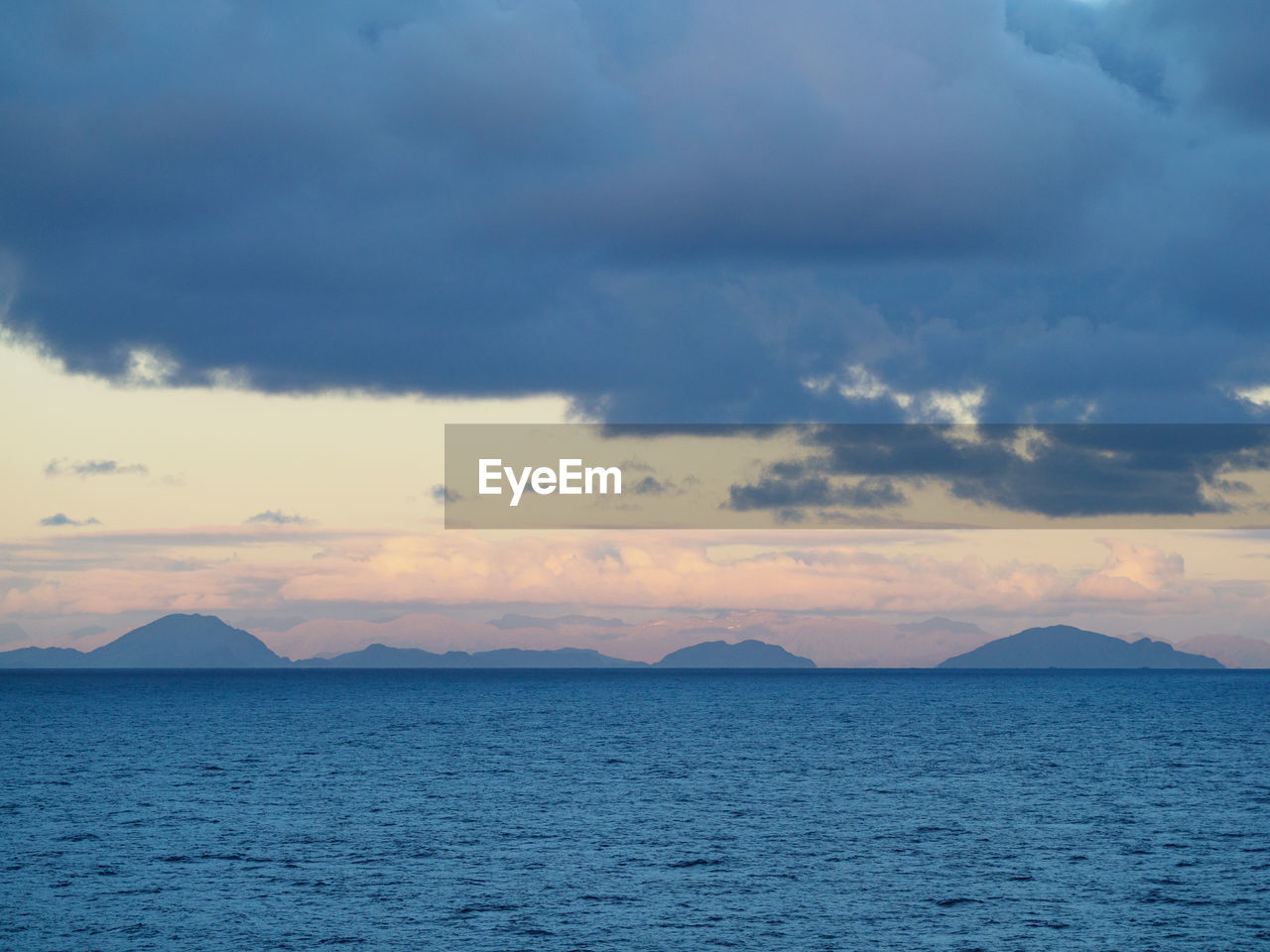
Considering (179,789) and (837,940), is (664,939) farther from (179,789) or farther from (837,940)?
(179,789)

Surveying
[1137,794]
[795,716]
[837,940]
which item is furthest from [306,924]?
[795,716]

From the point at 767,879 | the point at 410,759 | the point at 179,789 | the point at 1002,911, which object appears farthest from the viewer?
the point at 410,759

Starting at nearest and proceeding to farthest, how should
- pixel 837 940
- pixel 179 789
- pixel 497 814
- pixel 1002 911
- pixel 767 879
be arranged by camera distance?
pixel 837 940 < pixel 1002 911 < pixel 767 879 < pixel 497 814 < pixel 179 789

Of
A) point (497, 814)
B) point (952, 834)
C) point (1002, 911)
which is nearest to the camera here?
point (1002, 911)

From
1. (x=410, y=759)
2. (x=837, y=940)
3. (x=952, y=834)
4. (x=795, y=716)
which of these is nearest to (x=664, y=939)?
(x=837, y=940)

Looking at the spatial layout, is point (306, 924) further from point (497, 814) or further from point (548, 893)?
point (497, 814)

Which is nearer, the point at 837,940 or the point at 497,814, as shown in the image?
the point at 837,940
